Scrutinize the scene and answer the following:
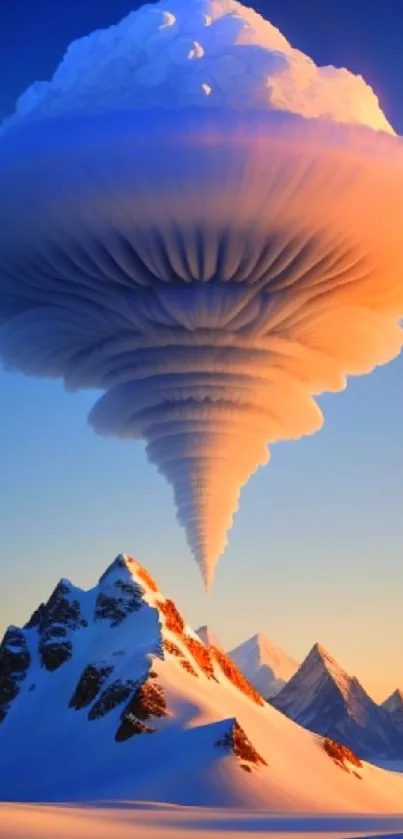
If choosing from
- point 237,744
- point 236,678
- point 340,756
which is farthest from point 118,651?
point 237,744

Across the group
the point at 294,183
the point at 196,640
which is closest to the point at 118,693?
the point at 196,640

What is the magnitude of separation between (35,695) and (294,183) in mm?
119171

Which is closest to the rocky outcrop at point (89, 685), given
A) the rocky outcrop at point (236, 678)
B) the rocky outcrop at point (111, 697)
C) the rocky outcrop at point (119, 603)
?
the rocky outcrop at point (111, 697)

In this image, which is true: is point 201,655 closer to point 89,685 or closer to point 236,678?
point 236,678

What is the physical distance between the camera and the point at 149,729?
15550 centimetres

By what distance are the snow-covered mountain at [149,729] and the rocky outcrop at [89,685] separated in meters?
0.21

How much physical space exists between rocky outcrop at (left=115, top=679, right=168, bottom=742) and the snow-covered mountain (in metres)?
0.16

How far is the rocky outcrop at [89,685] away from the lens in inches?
6858

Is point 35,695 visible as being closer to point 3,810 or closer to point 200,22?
point 3,810

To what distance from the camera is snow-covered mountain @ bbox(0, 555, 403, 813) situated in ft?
459

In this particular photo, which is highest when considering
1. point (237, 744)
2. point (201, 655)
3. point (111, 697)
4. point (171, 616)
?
point (171, 616)

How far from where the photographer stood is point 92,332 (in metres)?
106

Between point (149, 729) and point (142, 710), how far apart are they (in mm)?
4553

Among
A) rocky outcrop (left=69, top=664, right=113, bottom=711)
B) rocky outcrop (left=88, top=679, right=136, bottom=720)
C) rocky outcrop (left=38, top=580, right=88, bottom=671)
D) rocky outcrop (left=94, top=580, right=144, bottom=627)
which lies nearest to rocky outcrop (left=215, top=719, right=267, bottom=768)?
rocky outcrop (left=88, top=679, right=136, bottom=720)
